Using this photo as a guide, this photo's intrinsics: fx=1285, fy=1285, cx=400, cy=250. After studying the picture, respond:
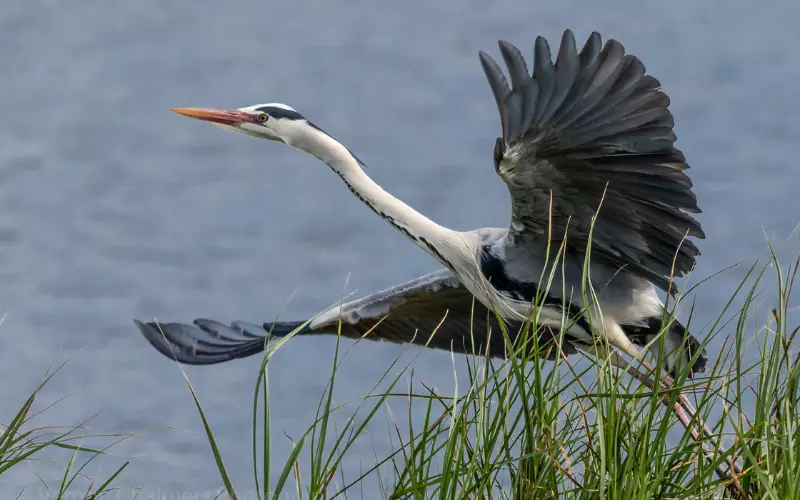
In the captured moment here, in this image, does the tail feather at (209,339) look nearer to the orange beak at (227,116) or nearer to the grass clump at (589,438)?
the orange beak at (227,116)

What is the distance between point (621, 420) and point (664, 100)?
5.65 feet

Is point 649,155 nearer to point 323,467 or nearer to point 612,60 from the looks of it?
point 612,60

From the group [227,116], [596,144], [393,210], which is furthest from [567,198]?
[227,116]

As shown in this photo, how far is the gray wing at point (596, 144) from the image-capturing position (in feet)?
13.3

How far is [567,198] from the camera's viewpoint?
4.41 meters

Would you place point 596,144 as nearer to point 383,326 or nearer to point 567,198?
point 567,198

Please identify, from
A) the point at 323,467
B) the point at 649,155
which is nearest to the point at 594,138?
the point at 649,155

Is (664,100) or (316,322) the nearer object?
(664,100)

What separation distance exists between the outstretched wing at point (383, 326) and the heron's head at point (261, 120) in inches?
31.8

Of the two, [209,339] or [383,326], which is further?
[209,339]

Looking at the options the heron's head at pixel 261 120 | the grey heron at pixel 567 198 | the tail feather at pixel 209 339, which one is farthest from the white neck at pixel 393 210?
the tail feather at pixel 209 339

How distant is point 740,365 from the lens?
262 cm

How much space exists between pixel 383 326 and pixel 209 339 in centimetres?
83

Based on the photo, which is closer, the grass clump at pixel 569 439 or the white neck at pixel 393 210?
the grass clump at pixel 569 439
